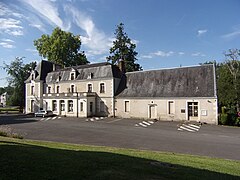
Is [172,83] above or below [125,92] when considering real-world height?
above

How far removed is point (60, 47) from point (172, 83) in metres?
26.3

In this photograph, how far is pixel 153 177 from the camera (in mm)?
4336

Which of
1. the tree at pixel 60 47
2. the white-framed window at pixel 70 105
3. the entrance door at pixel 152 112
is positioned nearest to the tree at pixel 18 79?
the tree at pixel 60 47

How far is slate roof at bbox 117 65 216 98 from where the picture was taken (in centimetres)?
2322

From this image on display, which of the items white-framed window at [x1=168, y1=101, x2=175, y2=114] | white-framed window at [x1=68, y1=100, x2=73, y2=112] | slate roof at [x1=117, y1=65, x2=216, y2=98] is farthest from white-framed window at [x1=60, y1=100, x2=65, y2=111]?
white-framed window at [x1=168, y1=101, x2=175, y2=114]

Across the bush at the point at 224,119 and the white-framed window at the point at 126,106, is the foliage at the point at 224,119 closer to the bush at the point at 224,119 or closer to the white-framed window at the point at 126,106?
the bush at the point at 224,119

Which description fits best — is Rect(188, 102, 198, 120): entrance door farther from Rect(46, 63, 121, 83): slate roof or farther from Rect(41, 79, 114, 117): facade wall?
Rect(46, 63, 121, 83): slate roof

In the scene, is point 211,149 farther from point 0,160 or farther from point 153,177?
point 0,160

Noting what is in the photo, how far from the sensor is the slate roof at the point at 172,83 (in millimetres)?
23219

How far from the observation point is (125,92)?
92.2 ft

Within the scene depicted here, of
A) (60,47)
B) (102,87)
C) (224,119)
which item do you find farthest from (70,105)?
(224,119)

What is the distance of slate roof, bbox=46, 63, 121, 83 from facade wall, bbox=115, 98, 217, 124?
4.25 metres

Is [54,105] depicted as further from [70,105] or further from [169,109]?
[169,109]

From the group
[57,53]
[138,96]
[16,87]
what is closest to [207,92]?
[138,96]
